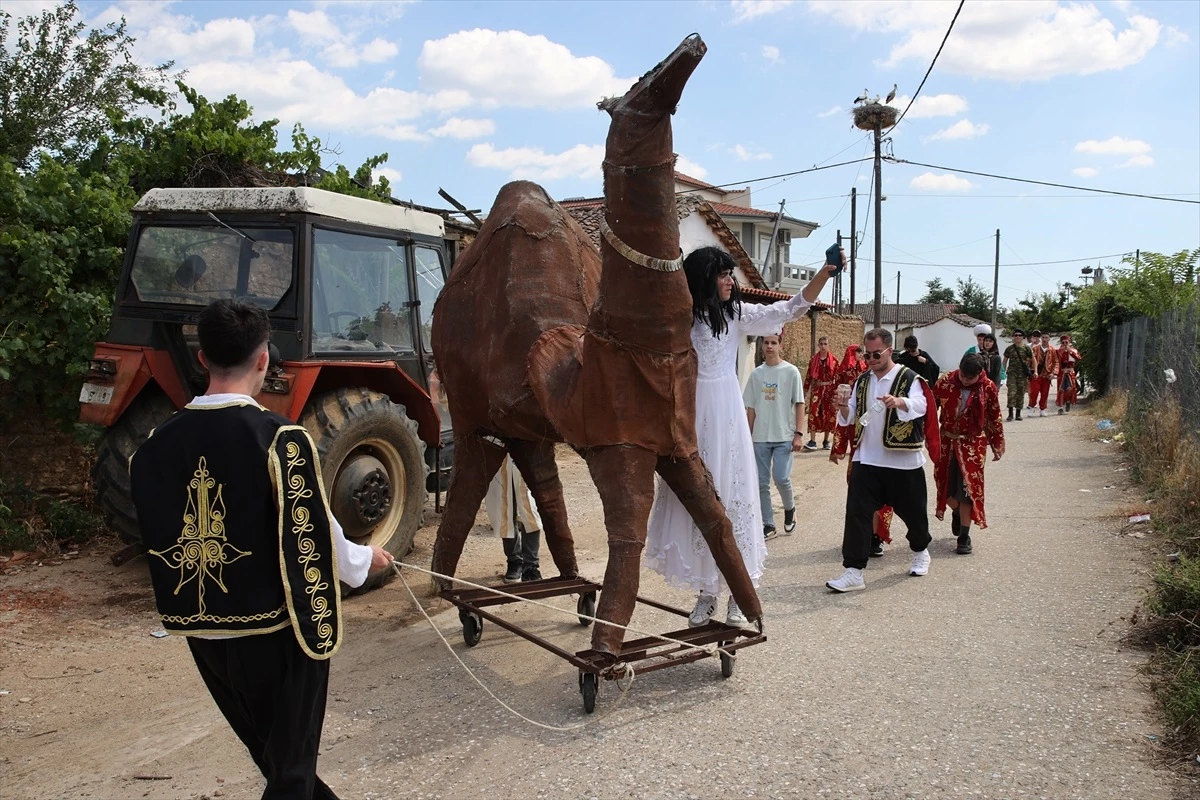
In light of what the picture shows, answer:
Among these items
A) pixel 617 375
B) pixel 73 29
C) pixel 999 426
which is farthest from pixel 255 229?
pixel 73 29

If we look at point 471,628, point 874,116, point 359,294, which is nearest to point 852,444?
point 471,628

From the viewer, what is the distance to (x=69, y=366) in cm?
723

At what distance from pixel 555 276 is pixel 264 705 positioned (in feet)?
9.75

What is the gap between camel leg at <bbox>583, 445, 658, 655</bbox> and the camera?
4164 millimetres

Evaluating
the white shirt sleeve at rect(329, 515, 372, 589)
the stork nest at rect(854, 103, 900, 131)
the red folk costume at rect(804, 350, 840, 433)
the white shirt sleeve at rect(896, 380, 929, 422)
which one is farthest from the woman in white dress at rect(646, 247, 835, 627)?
the stork nest at rect(854, 103, 900, 131)

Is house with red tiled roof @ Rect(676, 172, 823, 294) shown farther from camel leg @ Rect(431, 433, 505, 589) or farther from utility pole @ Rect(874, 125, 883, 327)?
camel leg @ Rect(431, 433, 505, 589)

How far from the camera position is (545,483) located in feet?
18.7

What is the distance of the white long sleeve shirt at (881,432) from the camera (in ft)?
21.7

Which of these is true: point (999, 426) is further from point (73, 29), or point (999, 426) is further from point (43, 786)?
point (73, 29)

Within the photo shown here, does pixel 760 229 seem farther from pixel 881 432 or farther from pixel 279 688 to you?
pixel 279 688

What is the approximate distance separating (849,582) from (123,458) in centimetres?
514

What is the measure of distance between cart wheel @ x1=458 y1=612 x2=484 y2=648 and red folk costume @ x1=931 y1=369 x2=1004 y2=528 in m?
4.36

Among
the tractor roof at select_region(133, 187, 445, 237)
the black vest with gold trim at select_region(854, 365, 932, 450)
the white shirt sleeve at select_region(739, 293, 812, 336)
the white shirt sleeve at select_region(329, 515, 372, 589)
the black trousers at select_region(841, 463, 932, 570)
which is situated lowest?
the black trousers at select_region(841, 463, 932, 570)

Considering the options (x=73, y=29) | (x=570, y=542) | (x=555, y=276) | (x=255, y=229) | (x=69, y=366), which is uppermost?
(x=73, y=29)
